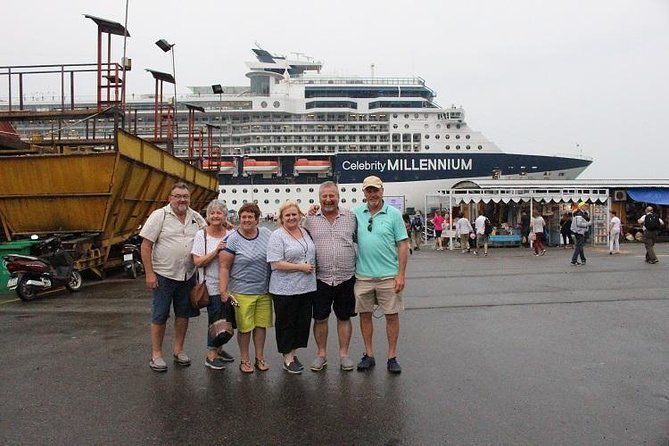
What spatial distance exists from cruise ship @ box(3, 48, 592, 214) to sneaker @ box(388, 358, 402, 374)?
33183mm

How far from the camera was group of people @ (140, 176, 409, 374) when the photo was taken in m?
4.56

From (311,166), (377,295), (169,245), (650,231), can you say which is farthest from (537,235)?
(311,166)

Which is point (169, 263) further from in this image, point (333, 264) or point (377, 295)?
point (377, 295)

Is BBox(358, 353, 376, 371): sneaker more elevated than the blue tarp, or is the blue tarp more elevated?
the blue tarp

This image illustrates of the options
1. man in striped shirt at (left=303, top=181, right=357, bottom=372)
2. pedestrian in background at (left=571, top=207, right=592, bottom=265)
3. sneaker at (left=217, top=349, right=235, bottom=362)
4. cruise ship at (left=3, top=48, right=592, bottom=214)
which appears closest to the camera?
man in striped shirt at (left=303, top=181, right=357, bottom=372)

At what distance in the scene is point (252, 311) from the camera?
15.2 feet

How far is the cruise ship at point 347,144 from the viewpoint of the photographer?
39.1m

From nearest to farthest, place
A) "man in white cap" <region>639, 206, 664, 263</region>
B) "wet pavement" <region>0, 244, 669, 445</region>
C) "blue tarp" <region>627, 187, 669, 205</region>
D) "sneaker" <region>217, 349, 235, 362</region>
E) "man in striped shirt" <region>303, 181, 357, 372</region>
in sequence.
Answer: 1. "wet pavement" <region>0, 244, 669, 445</region>
2. "man in striped shirt" <region>303, 181, 357, 372</region>
3. "sneaker" <region>217, 349, 235, 362</region>
4. "man in white cap" <region>639, 206, 664, 263</region>
5. "blue tarp" <region>627, 187, 669, 205</region>

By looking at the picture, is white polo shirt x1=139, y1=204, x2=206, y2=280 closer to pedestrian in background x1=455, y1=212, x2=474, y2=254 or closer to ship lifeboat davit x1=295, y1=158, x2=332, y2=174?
pedestrian in background x1=455, y1=212, x2=474, y2=254

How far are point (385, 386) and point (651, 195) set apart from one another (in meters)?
21.0

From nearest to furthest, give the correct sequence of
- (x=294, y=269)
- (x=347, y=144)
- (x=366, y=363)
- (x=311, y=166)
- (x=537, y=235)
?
(x=294, y=269), (x=366, y=363), (x=537, y=235), (x=311, y=166), (x=347, y=144)

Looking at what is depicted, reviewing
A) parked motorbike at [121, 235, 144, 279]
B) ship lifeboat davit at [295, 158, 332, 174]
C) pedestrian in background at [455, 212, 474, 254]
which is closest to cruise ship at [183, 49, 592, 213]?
ship lifeboat davit at [295, 158, 332, 174]

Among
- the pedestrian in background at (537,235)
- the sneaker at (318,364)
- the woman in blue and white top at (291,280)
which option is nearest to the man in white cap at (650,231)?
the pedestrian in background at (537,235)

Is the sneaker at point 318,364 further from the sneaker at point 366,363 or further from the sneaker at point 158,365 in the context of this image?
the sneaker at point 158,365
